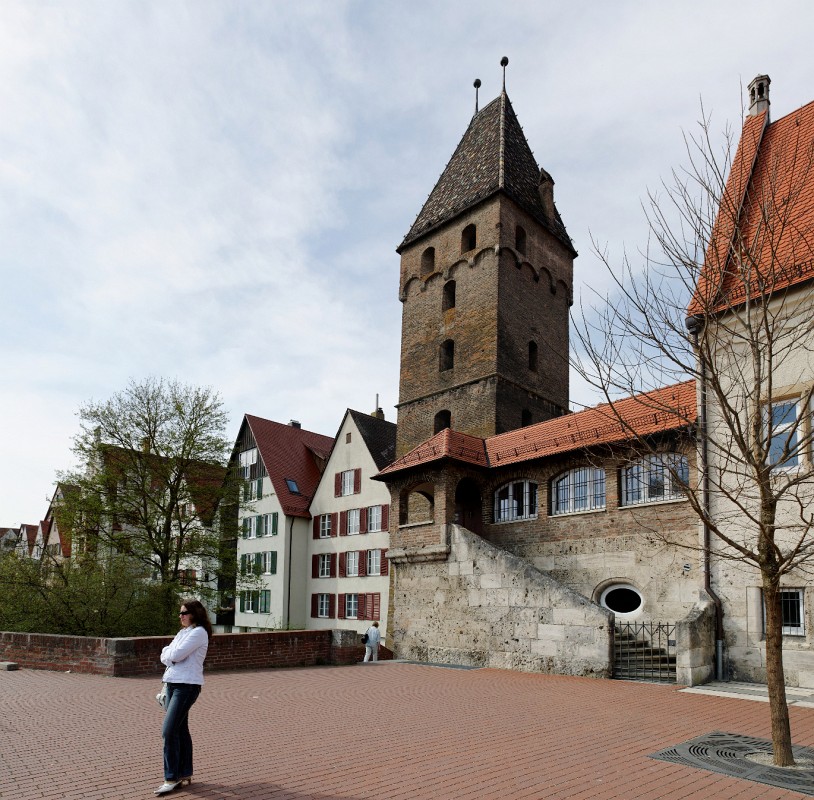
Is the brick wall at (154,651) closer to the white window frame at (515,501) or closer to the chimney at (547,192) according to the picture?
the white window frame at (515,501)

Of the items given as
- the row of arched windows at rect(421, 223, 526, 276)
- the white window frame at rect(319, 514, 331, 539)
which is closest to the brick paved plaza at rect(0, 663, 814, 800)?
the row of arched windows at rect(421, 223, 526, 276)

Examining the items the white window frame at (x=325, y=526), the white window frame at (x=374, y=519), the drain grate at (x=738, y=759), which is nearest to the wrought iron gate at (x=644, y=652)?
the drain grate at (x=738, y=759)

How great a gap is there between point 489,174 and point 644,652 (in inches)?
819

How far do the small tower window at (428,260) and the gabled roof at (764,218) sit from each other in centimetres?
1460

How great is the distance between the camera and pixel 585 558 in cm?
1788

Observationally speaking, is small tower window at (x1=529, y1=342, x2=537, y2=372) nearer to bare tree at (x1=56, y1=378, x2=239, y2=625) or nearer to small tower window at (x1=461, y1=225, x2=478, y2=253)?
small tower window at (x1=461, y1=225, x2=478, y2=253)

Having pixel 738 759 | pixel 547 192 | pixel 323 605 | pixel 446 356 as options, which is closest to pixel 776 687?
pixel 738 759

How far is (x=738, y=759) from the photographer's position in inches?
284

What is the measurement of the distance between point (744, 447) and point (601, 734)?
3.97 m

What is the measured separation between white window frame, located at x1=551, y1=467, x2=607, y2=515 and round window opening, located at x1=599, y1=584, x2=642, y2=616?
201cm

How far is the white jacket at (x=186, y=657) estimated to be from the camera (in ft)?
20.0

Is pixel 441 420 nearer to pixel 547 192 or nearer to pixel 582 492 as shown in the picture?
pixel 582 492

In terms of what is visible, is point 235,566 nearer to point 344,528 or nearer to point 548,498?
point 344,528

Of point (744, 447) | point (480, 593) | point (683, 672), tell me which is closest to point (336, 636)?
point (480, 593)
